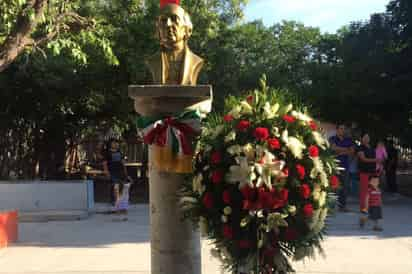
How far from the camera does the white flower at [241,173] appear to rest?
3.84 metres

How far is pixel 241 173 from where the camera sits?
12.8ft

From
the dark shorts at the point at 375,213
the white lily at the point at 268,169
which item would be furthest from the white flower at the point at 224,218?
the dark shorts at the point at 375,213

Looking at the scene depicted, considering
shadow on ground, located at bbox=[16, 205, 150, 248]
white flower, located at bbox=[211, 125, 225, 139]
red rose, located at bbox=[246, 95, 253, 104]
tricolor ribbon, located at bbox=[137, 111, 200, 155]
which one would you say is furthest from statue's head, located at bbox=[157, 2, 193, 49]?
shadow on ground, located at bbox=[16, 205, 150, 248]

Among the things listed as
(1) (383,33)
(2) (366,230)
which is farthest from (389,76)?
(2) (366,230)

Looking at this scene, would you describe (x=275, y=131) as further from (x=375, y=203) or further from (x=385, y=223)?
(x=385, y=223)

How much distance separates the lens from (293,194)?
3969 mm

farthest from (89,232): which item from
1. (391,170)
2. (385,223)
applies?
(391,170)

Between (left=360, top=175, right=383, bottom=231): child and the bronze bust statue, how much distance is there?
5.51 meters

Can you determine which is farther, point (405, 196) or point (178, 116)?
point (405, 196)

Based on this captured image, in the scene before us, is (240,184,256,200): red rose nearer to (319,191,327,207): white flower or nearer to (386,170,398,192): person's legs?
(319,191,327,207): white flower

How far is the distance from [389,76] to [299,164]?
11.5 metres

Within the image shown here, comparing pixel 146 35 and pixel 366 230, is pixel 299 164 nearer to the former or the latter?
pixel 366 230

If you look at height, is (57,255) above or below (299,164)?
below

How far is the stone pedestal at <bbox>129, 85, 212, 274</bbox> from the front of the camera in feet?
14.8
